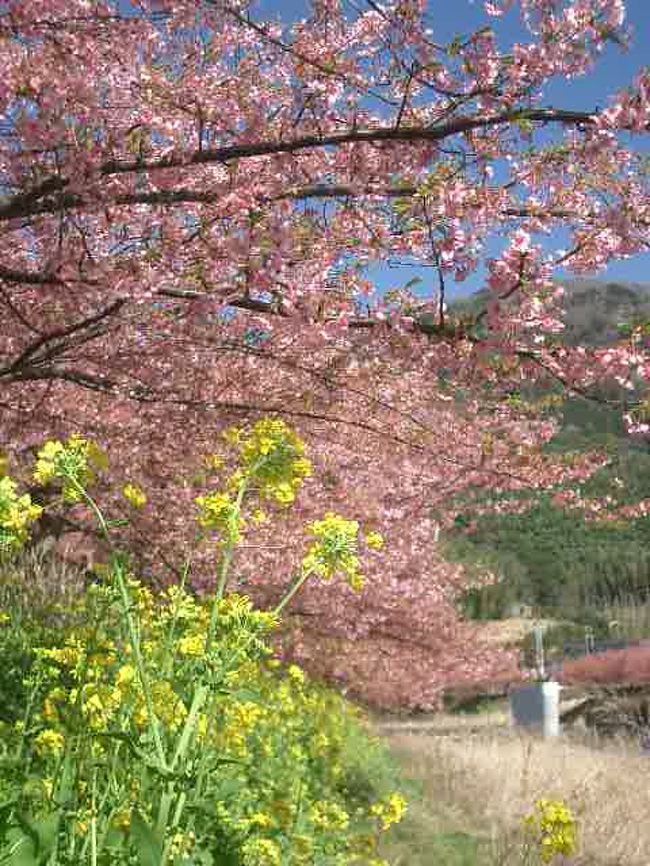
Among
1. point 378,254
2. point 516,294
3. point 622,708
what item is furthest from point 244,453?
point 622,708

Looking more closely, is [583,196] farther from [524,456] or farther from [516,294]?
[524,456]

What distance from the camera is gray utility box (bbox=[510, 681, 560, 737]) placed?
18688 millimetres

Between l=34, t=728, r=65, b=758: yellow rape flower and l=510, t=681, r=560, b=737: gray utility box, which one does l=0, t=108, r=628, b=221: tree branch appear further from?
l=510, t=681, r=560, b=737: gray utility box

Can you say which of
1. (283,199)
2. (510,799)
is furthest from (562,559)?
(283,199)

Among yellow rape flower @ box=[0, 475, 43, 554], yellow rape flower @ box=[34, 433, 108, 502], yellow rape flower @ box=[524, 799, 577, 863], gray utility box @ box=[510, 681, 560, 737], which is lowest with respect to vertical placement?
gray utility box @ box=[510, 681, 560, 737]

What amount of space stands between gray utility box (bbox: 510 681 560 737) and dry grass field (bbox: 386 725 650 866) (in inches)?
222

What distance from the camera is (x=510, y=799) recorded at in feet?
26.7

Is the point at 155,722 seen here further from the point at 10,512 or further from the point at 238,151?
the point at 238,151

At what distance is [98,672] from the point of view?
278 centimetres

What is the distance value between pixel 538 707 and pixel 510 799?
41.5 ft

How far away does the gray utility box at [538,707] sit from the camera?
1869 centimetres

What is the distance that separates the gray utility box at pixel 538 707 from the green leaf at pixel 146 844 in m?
16.2

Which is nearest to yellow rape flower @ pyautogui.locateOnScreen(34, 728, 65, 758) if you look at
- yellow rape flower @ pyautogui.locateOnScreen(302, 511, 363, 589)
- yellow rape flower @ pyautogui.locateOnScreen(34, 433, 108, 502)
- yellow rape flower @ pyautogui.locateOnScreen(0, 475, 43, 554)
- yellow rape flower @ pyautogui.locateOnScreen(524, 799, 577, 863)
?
yellow rape flower @ pyautogui.locateOnScreen(0, 475, 43, 554)

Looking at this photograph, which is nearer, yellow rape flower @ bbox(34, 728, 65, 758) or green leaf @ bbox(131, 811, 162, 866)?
green leaf @ bbox(131, 811, 162, 866)
